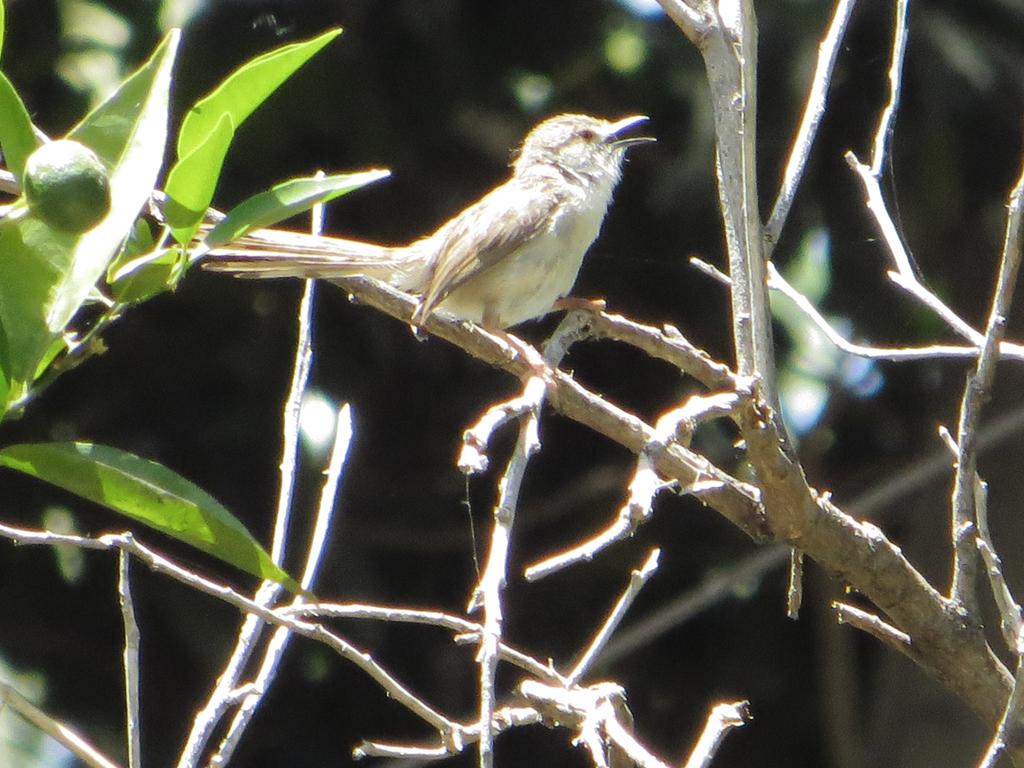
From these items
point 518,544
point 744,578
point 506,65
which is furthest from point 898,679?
point 506,65

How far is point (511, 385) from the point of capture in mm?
5094

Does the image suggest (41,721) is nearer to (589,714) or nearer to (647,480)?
(589,714)

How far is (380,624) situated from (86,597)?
1.05m

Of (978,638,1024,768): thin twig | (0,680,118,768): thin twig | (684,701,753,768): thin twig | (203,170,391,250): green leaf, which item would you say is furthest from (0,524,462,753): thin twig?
(978,638,1024,768): thin twig

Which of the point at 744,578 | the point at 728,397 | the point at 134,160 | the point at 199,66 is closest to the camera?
the point at 134,160

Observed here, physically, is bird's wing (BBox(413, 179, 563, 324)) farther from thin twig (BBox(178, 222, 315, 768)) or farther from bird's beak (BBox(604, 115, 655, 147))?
thin twig (BBox(178, 222, 315, 768))

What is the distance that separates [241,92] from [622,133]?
139 inches

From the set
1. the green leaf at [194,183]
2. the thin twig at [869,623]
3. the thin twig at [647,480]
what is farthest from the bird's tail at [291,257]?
the green leaf at [194,183]

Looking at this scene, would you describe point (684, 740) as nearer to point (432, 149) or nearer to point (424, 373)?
point (424, 373)

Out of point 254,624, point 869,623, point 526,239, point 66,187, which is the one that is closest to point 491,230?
point 526,239

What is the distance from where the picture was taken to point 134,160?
1458 mm

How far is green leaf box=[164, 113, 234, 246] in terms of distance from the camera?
1.51 m

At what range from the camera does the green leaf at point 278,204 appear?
1558mm

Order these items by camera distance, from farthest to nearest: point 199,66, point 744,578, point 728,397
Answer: point 744,578 < point 199,66 < point 728,397
